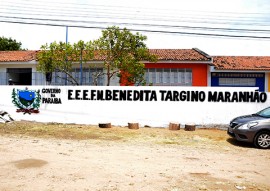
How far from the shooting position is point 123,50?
16234mm

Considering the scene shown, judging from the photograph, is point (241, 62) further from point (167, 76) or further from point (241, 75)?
point (167, 76)

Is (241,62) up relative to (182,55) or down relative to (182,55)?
down

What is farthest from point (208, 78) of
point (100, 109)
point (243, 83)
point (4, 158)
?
point (4, 158)

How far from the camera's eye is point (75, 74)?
2181 cm

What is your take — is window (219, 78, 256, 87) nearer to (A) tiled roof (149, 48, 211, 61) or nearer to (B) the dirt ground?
(A) tiled roof (149, 48, 211, 61)

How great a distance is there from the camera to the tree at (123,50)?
619 inches

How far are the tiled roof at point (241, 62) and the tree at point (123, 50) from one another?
8816 mm

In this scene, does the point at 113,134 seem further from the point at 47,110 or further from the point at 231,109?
the point at 231,109

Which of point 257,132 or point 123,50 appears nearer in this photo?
point 257,132

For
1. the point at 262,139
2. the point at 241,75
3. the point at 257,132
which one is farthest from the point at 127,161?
the point at 241,75

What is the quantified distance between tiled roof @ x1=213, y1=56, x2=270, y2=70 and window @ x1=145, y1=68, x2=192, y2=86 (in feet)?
9.22

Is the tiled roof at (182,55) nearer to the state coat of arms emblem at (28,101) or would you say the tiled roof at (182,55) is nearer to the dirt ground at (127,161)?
the state coat of arms emblem at (28,101)

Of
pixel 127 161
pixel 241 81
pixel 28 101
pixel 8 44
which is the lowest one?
pixel 127 161

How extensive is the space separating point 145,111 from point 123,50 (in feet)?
14.0
